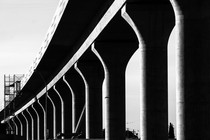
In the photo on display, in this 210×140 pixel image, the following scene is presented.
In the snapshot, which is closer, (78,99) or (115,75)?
(115,75)

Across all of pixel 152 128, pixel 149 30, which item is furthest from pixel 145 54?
pixel 152 128

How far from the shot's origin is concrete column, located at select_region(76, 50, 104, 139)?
6078 cm

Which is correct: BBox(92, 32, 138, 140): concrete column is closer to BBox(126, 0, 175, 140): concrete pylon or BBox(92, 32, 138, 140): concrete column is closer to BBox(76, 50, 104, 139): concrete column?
BBox(76, 50, 104, 139): concrete column

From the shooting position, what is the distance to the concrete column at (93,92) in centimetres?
6078

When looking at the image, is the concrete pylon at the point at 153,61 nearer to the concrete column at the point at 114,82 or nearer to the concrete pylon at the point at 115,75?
the concrete pylon at the point at 115,75
